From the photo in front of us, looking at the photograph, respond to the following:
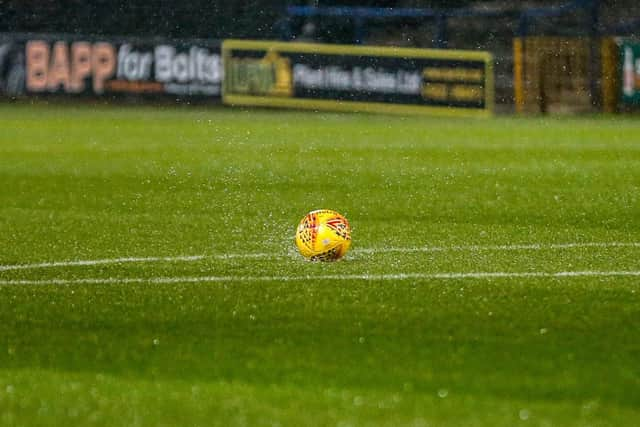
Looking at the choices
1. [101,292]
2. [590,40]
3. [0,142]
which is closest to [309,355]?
[101,292]

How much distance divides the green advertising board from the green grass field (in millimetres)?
10967

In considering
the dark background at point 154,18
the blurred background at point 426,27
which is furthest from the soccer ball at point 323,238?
the dark background at point 154,18

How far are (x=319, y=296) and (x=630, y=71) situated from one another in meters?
19.9

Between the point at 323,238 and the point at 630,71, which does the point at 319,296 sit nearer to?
the point at 323,238

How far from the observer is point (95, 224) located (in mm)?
9508

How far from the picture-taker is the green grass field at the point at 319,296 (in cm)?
438

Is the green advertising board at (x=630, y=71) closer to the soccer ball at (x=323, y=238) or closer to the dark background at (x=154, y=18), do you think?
the dark background at (x=154, y=18)

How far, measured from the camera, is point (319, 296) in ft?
20.7

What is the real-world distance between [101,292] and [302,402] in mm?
2406

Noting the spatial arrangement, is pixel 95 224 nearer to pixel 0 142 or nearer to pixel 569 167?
pixel 569 167

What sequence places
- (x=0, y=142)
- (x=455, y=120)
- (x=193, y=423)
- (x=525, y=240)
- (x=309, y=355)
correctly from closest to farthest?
(x=193, y=423)
(x=309, y=355)
(x=525, y=240)
(x=0, y=142)
(x=455, y=120)

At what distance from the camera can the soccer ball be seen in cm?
737

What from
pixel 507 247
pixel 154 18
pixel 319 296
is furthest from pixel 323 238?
pixel 154 18

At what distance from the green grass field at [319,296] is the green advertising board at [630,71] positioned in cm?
1097
